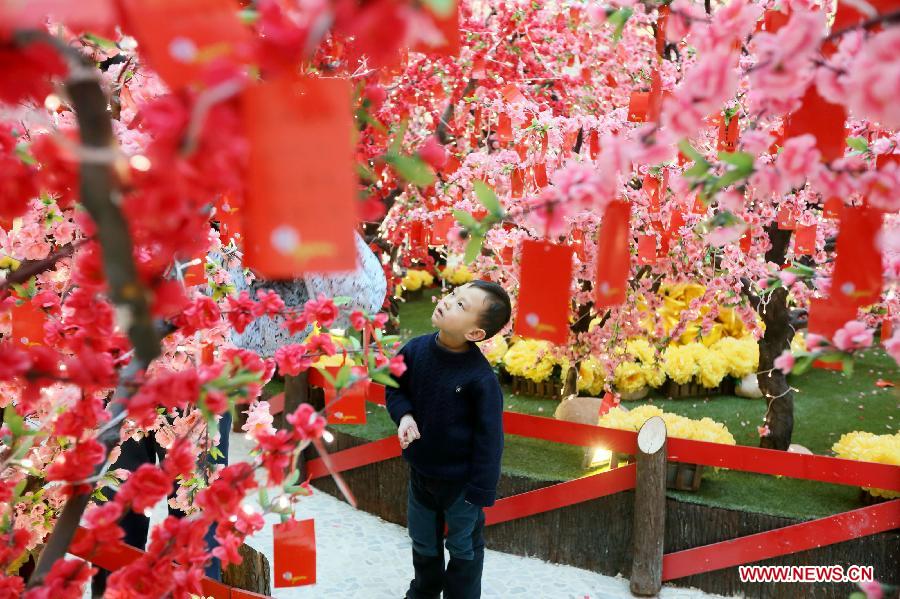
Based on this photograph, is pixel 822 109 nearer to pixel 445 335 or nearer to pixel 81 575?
pixel 81 575

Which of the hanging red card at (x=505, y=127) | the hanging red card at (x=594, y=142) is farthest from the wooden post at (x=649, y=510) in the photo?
the hanging red card at (x=505, y=127)

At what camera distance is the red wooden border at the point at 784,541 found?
3027mm

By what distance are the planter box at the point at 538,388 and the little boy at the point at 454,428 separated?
222 cm

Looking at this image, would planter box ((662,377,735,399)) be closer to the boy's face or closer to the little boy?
the little boy

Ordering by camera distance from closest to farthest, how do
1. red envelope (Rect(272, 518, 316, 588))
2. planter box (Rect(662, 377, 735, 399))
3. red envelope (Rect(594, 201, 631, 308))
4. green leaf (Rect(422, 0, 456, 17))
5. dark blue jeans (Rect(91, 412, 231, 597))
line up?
green leaf (Rect(422, 0, 456, 17)) → red envelope (Rect(594, 201, 631, 308)) → red envelope (Rect(272, 518, 316, 588)) → dark blue jeans (Rect(91, 412, 231, 597)) → planter box (Rect(662, 377, 735, 399))

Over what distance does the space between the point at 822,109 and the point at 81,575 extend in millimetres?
1434

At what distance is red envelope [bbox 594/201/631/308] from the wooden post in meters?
1.70

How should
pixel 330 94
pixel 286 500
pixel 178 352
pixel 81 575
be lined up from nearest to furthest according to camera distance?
pixel 330 94 → pixel 81 575 → pixel 286 500 → pixel 178 352

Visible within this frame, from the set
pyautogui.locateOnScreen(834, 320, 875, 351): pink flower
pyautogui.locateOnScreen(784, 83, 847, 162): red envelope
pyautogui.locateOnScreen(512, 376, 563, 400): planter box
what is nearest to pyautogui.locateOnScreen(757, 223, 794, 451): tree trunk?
pyautogui.locateOnScreen(512, 376, 563, 400): planter box

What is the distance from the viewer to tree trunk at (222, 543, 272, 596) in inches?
90.2

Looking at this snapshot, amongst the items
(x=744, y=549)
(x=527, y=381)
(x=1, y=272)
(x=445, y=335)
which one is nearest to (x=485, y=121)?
(x=527, y=381)

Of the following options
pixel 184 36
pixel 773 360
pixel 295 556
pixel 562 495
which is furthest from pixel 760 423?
pixel 184 36

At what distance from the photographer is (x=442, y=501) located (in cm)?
281

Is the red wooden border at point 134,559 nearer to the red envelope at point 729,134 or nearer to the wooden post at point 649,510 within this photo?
the wooden post at point 649,510
